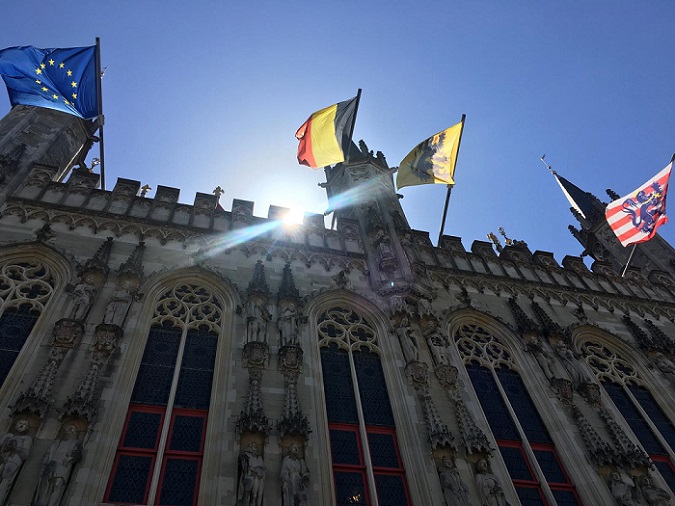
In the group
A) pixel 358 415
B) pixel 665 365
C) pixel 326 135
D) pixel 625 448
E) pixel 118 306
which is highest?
pixel 326 135

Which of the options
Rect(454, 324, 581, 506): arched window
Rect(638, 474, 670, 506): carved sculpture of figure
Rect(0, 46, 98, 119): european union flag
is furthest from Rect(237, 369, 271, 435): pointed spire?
Rect(0, 46, 98, 119): european union flag

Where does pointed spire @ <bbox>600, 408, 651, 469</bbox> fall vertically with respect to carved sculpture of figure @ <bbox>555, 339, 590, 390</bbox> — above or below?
below

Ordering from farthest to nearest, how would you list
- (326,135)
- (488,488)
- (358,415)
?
(326,135)
(358,415)
(488,488)

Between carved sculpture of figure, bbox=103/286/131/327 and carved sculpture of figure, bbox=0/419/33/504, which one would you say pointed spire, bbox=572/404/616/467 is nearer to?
carved sculpture of figure, bbox=103/286/131/327

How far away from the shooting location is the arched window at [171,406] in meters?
10.0

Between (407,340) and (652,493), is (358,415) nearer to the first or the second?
(407,340)

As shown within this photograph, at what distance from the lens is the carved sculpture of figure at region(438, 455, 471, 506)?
10.6m

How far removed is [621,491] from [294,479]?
7.48 metres

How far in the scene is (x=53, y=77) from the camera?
61.3ft

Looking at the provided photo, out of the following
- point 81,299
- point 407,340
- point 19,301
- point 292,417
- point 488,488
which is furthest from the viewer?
point 407,340

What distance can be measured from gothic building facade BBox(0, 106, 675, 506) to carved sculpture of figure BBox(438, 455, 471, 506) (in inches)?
2.5

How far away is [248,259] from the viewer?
16578 mm

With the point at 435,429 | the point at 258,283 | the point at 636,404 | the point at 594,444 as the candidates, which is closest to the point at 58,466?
the point at 258,283

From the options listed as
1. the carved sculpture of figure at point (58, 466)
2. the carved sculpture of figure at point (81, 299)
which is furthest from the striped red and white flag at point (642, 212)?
the carved sculpture of figure at point (58, 466)
